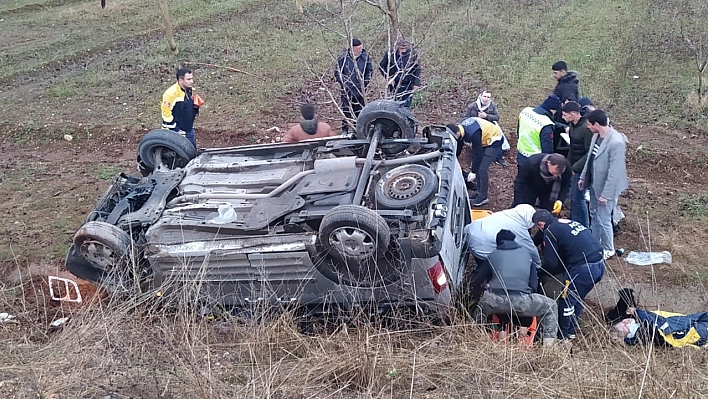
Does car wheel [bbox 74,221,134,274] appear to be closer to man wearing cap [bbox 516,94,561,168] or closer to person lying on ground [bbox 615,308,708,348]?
person lying on ground [bbox 615,308,708,348]

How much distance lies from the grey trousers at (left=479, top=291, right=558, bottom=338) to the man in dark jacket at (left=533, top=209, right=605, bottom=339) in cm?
25

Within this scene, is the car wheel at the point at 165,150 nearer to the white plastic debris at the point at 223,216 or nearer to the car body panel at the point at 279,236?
the car body panel at the point at 279,236

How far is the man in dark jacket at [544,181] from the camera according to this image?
561cm

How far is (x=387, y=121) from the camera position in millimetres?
5590

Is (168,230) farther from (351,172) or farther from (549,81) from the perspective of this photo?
(549,81)

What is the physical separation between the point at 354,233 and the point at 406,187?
721 millimetres

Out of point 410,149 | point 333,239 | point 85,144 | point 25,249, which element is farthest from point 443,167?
point 85,144

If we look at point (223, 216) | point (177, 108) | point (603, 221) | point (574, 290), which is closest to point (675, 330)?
point (574, 290)

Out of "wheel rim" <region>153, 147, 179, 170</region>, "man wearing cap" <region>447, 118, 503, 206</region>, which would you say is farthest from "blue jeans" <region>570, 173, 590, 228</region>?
"wheel rim" <region>153, 147, 179, 170</region>

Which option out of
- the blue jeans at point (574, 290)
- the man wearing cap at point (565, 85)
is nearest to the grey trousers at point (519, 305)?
the blue jeans at point (574, 290)

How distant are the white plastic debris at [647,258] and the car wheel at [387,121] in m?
2.34

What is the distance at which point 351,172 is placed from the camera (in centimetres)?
477

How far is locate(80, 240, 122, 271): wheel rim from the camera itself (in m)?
4.43

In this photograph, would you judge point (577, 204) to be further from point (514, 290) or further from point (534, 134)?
point (514, 290)
